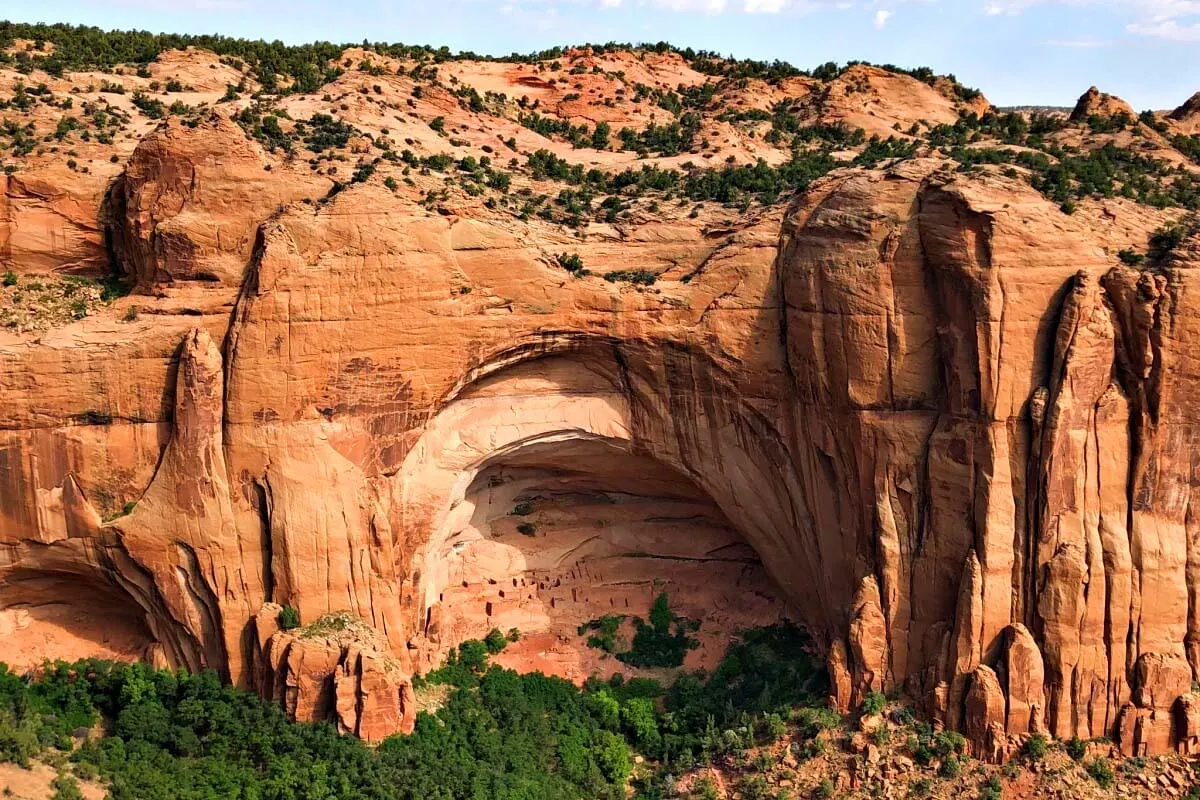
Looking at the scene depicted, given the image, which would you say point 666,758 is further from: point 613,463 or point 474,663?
point 613,463

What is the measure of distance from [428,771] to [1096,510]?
15.2m

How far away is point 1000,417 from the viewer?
23406mm

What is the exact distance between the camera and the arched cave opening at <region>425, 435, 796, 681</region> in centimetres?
2927

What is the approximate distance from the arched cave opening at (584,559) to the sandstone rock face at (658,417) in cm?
176

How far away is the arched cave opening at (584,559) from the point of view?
2927 centimetres

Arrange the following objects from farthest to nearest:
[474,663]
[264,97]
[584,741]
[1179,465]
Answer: [264,97] → [474,663] → [584,741] → [1179,465]

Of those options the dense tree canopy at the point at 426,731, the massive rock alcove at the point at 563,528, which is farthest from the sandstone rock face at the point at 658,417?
the dense tree canopy at the point at 426,731

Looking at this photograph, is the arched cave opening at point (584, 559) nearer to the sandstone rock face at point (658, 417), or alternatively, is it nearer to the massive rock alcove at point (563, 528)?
the massive rock alcove at point (563, 528)

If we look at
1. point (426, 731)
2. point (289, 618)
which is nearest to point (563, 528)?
point (426, 731)

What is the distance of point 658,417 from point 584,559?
5.32m

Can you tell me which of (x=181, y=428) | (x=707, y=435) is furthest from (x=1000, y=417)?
(x=181, y=428)

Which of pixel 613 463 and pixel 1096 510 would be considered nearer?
pixel 1096 510

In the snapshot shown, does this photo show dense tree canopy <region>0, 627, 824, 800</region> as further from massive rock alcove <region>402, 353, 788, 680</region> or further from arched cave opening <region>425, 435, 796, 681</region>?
massive rock alcove <region>402, 353, 788, 680</region>

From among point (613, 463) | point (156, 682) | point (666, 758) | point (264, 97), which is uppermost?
point (264, 97)
